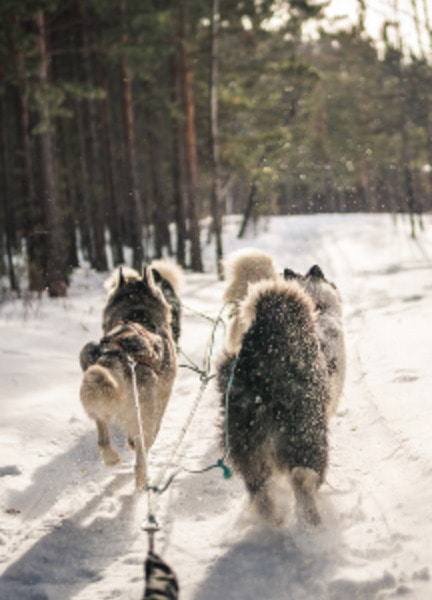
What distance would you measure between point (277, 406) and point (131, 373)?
1.18m

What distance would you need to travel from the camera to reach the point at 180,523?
3.94 meters

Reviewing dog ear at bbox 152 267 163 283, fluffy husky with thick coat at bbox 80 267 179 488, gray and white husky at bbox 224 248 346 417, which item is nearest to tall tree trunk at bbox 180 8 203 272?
dog ear at bbox 152 267 163 283

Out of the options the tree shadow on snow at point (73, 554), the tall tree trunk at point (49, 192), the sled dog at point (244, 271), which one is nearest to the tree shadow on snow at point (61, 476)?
the tree shadow on snow at point (73, 554)

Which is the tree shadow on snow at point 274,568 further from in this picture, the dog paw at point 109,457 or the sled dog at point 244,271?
the sled dog at point 244,271

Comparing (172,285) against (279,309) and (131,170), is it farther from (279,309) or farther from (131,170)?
(131,170)

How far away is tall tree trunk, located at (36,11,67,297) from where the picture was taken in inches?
504

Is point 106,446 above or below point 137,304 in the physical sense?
below

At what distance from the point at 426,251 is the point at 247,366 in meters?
22.0

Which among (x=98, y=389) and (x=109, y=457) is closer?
(x=98, y=389)

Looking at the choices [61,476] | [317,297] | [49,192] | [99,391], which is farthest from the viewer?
[49,192]

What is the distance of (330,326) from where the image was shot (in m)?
5.16

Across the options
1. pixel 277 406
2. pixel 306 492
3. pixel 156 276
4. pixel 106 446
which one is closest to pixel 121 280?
pixel 156 276

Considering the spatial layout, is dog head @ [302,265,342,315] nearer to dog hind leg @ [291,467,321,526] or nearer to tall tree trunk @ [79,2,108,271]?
dog hind leg @ [291,467,321,526]

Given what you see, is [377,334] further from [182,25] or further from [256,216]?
[256,216]
